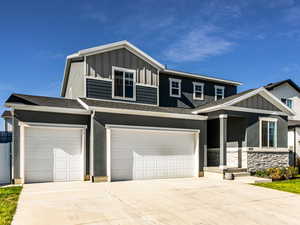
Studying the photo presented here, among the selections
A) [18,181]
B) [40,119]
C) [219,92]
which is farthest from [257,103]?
[18,181]

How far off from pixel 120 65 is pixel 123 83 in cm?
111

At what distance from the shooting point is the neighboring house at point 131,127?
10.2 metres

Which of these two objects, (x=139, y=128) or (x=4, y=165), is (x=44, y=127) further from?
(x=139, y=128)

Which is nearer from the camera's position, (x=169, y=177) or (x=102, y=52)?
(x=169, y=177)

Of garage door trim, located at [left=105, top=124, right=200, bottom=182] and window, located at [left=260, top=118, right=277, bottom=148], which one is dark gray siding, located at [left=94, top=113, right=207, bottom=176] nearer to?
garage door trim, located at [left=105, top=124, right=200, bottom=182]

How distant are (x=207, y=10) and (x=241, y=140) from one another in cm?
746

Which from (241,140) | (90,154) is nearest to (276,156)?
(241,140)

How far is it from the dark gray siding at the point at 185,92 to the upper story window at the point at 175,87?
0.81ft

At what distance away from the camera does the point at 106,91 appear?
13.6 metres

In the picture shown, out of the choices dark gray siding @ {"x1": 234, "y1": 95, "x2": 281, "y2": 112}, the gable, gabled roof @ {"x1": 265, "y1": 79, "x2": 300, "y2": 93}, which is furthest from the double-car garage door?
the gable

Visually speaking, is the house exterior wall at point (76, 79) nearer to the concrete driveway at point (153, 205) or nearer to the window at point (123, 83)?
the window at point (123, 83)

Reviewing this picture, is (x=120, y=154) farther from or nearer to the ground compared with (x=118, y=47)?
nearer to the ground

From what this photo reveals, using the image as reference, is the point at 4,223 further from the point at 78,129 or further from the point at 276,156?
the point at 276,156

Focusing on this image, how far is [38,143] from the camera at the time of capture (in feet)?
33.1
